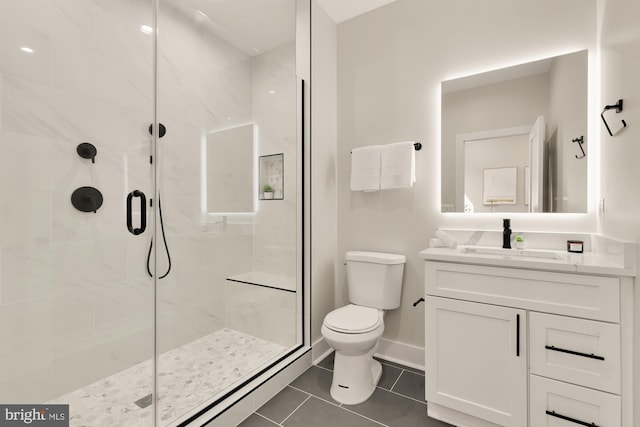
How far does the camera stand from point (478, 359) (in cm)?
142

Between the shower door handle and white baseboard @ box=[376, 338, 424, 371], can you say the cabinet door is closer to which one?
white baseboard @ box=[376, 338, 424, 371]

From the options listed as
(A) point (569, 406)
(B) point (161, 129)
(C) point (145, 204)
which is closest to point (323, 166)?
(B) point (161, 129)

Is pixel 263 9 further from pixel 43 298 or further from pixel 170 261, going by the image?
pixel 43 298

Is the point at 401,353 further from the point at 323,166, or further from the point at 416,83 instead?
the point at 416,83

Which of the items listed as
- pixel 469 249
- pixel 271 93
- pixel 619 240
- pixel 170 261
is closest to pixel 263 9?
pixel 271 93

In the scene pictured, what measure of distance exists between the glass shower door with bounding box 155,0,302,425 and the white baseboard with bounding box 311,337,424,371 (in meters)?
0.20

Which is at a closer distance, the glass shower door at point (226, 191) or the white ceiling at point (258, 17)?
the glass shower door at point (226, 191)

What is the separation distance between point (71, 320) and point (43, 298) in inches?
7.5

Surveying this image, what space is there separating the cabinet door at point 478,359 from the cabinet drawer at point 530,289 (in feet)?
0.17

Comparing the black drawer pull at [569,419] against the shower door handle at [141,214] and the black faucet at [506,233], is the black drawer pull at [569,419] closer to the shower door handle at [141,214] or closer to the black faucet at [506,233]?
the black faucet at [506,233]

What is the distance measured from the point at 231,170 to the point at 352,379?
1.72 m

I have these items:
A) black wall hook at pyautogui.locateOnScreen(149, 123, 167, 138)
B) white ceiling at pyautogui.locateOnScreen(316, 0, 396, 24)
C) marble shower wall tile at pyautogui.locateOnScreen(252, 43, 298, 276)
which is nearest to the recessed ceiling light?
black wall hook at pyautogui.locateOnScreen(149, 123, 167, 138)

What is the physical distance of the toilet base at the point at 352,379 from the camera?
174 cm

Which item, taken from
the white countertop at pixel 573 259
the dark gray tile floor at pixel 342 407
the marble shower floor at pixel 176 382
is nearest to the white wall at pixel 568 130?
the white countertop at pixel 573 259
